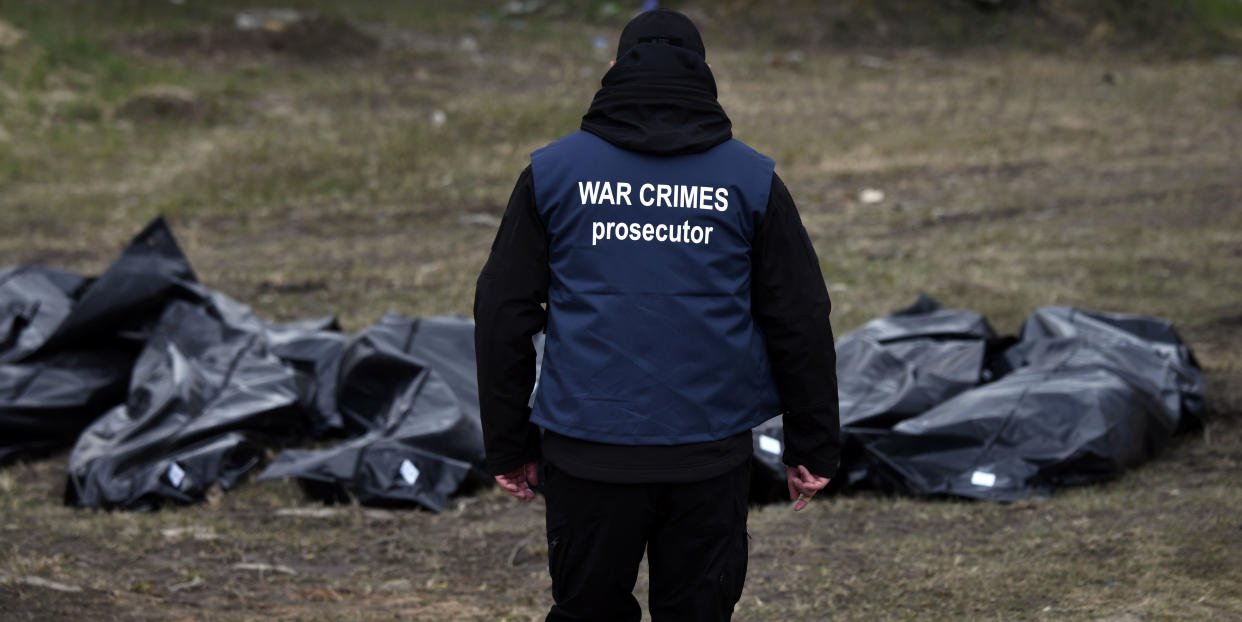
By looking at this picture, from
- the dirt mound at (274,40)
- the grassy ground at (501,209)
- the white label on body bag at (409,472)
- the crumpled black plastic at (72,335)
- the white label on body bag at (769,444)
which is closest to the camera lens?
the grassy ground at (501,209)

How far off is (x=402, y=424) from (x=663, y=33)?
3.17 m

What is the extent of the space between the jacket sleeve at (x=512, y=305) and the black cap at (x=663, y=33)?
344 millimetres

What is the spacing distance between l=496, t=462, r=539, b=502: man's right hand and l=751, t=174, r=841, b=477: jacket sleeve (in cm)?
55

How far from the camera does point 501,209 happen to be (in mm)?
11172

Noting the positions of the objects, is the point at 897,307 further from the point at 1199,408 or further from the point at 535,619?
the point at 535,619

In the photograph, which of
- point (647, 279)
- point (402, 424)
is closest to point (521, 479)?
point (647, 279)

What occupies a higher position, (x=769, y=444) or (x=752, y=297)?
(x=752, y=297)

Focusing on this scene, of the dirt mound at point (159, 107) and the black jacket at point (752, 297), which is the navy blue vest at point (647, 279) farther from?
the dirt mound at point (159, 107)

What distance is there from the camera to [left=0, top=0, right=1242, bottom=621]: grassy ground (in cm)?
396

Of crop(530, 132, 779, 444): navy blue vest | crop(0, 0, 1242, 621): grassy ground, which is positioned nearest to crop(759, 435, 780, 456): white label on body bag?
crop(0, 0, 1242, 621): grassy ground

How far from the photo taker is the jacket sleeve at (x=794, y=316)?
2.31 metres

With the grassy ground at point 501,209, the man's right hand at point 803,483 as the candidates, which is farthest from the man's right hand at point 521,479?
the grassy ground at point 501,209

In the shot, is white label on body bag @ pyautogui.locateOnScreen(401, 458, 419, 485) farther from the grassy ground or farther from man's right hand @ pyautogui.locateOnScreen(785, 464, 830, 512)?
man's right hand @ pyautogui.locateOnScreen(785, 464, 830, 512)

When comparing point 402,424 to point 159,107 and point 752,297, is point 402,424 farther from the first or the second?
point 159,107
